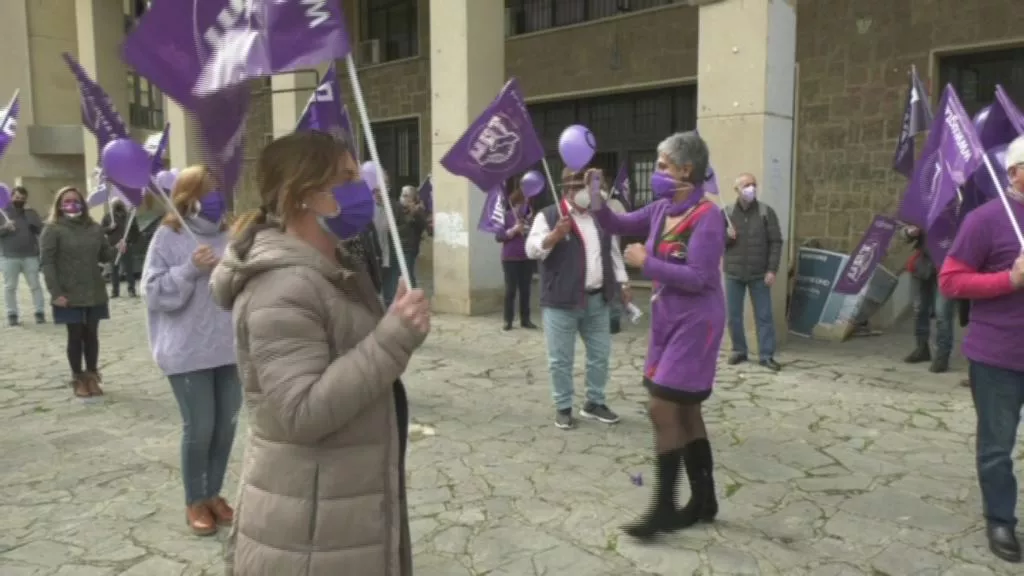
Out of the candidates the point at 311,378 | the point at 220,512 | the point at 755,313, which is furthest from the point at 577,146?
the point at 755,313

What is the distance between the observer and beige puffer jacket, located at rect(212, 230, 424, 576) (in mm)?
1859

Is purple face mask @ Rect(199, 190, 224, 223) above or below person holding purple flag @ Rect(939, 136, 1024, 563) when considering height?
above

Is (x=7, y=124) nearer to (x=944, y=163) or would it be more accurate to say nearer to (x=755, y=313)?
(x=755, y=313)

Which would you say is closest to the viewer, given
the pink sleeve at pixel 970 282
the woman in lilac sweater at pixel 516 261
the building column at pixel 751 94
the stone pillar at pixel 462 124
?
the pink sleeve at pixel 970 282

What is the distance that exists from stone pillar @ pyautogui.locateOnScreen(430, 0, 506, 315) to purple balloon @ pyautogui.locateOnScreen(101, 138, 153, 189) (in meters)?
6.38

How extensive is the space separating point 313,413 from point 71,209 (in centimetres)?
599

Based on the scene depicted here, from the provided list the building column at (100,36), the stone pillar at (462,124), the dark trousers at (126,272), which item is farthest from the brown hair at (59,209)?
the building column at (100,36)

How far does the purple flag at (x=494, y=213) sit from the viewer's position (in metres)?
9.42

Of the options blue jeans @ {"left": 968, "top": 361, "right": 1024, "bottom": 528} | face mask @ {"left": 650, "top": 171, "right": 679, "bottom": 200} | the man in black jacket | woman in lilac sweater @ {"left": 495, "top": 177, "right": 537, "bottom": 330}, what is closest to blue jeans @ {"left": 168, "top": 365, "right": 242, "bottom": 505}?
face mask @ {"left": 650, "top": 171, "right": 679, "bottom": 200}

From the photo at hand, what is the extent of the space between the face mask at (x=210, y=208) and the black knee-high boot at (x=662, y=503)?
2460mm

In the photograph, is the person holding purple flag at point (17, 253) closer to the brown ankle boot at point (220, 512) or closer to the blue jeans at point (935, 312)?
the brown ankle boot at point (220, 512)

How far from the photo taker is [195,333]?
3.74 m

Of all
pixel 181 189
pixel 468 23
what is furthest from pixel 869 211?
pixel 181 189

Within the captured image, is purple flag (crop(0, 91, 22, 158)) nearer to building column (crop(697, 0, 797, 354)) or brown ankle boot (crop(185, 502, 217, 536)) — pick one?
brown ankle boot (crop(185, 502, 217, 536))
